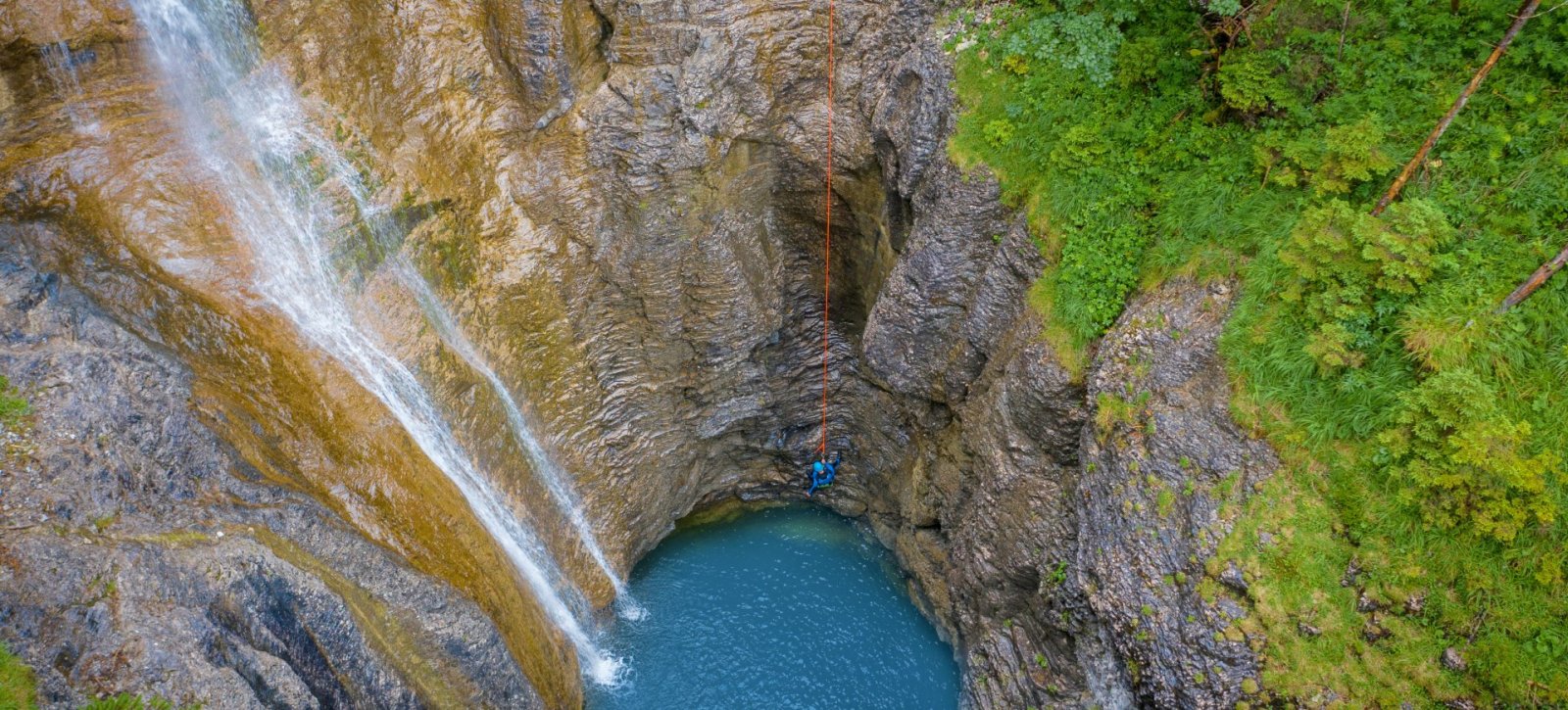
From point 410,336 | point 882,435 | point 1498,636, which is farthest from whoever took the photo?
point 882,435

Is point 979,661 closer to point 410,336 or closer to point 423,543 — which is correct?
point 423,543

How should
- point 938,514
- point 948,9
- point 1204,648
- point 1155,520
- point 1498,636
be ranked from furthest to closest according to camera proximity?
point 938,514 → point 948,9 → point 1155,520 → point 1204,648 → point 1498,636

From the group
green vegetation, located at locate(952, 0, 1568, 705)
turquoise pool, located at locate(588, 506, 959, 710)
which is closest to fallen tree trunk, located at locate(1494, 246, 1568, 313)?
green vegetation, located at locate(952, 0, 1568, 705)

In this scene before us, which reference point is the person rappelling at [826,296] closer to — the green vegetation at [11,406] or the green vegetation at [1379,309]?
the green vegetation at [1379,309]

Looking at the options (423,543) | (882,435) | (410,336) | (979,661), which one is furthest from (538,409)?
(979,661)

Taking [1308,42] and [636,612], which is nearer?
[1308,42]

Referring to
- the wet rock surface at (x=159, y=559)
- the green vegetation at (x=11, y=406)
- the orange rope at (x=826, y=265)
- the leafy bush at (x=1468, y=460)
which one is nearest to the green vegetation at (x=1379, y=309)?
the leafy bush at (x=1468, y=460)
